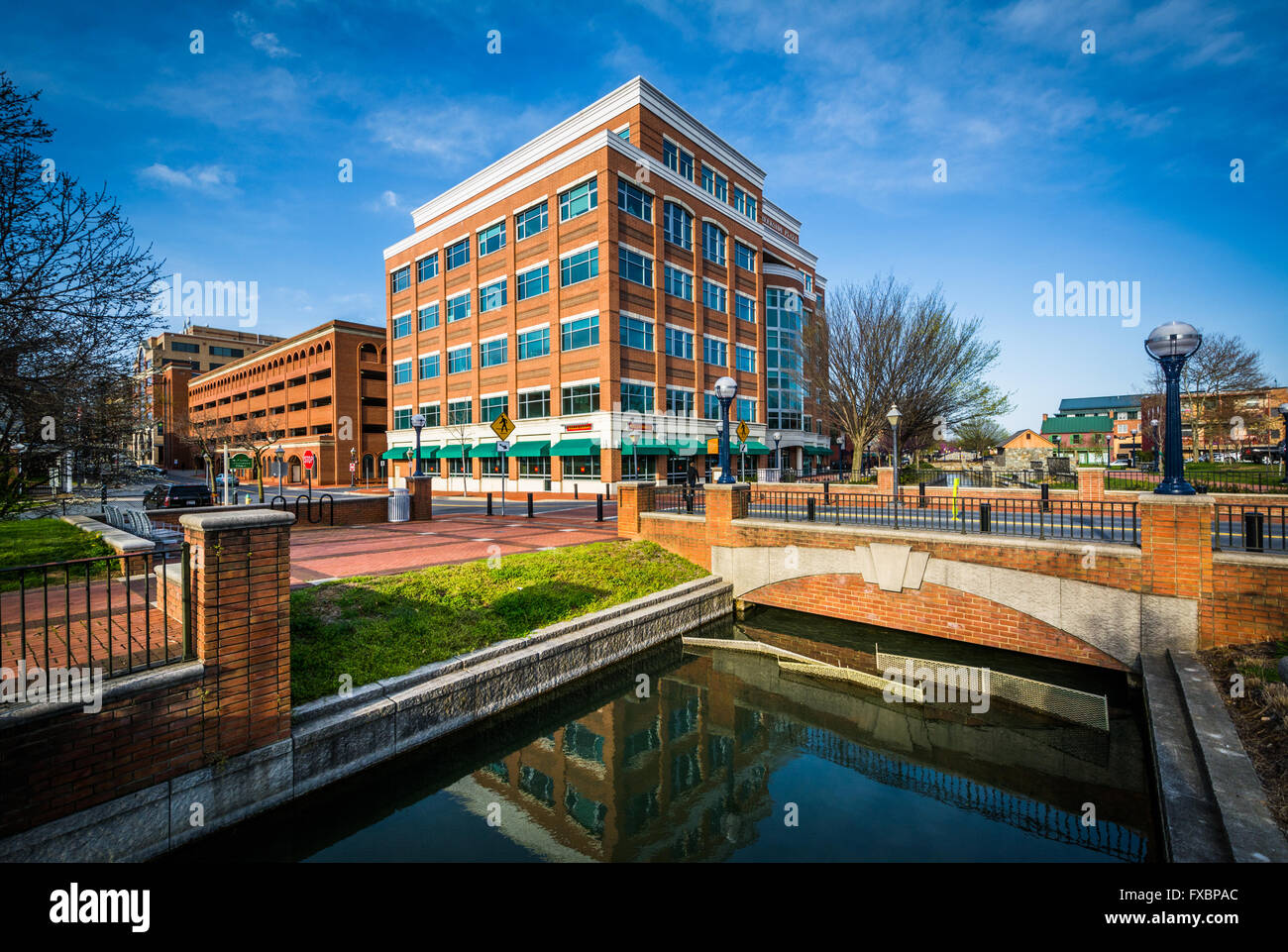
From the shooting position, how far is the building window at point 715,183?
3869 centimetres

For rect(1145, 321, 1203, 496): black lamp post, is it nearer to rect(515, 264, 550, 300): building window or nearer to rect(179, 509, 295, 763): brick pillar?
rect(179, 509, 295, 763): brick pillar

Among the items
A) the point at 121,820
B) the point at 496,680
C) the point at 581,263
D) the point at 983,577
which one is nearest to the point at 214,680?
the point at 121,820

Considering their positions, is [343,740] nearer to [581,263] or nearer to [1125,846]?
[1125,846]

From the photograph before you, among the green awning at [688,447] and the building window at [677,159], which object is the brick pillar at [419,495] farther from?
the building window at [677,159]

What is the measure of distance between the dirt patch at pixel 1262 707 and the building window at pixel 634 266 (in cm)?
2946

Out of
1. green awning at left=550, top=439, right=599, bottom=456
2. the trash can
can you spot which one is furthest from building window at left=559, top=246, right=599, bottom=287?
the trash can

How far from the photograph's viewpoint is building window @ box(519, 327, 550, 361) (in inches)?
1337

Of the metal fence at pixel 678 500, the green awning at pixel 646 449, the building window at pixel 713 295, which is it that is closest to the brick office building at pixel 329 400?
the green awning at pixel 646 449

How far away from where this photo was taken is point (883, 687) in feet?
26.5

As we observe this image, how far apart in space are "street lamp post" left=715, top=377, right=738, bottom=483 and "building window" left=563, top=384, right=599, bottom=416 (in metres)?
19.4

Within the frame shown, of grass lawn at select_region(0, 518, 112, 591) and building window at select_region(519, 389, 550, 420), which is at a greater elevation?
building window at select_region(519, 389, 550, 420)

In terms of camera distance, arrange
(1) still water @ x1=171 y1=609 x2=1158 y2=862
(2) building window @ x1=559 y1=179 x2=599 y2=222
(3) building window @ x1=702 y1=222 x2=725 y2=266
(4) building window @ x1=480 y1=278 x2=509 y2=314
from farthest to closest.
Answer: (3) building window @ x1=702 y1=222 x2=725 y2=266 < (4) building window @ x1=480 y1=278 x2=509 y2=314 < (2) building window @ x1=559 y1=179 x2=599 y2=222 < (1) still water @ x1=171 y1=609 x2=1158 y2=862

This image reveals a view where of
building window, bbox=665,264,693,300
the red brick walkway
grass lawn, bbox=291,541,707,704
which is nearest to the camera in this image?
grass lawn, bbox=291,541,707,704
